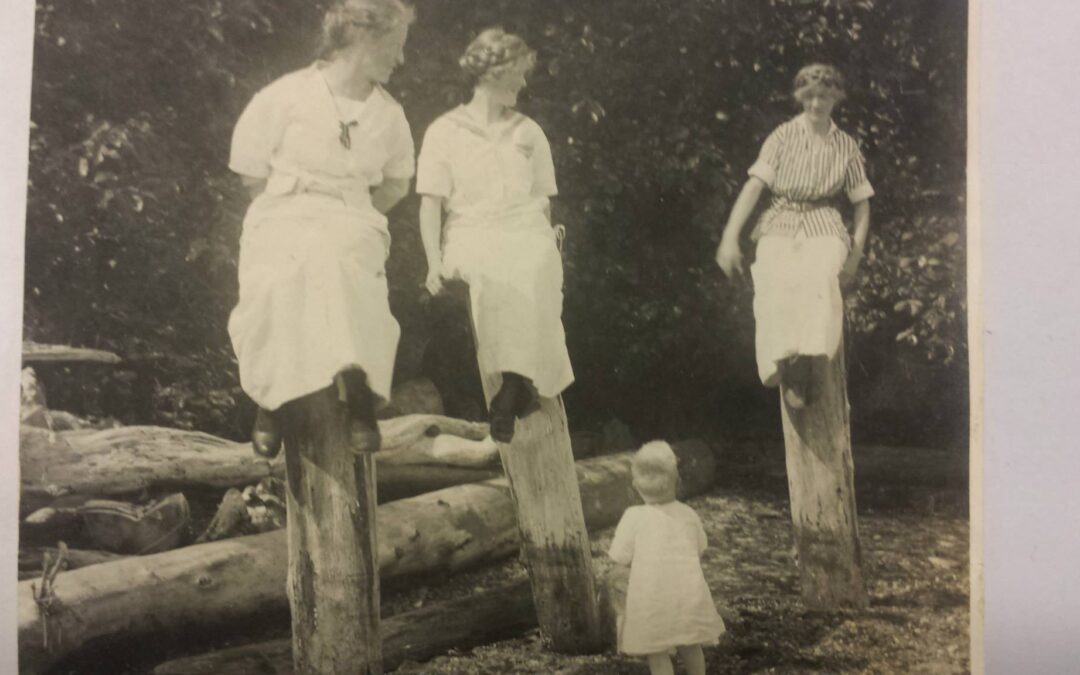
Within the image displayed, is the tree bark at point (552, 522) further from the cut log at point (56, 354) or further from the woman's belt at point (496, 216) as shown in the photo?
the cut log at point (56, 354)

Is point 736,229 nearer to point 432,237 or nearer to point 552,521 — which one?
point 432,237

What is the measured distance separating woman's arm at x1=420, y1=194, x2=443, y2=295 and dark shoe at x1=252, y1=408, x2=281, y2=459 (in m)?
0.56

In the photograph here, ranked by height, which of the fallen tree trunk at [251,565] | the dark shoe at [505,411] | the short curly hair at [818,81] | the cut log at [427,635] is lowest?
the cut log at [427,635]

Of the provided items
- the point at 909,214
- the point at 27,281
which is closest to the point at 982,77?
the point at 909,214

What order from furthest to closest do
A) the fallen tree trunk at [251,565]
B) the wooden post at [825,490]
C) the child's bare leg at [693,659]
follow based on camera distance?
the wooden post at [825,490]
the child's bare leg at [693,659]
the fallen tree trunk at [251,565]

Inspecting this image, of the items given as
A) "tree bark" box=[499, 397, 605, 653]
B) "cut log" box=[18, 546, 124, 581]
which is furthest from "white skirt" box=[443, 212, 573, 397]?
"cut log" box=[18, 546, 124, 581]

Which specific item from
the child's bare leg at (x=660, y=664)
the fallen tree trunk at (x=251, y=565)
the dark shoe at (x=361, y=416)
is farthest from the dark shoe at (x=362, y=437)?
the child's bare leg at (x=660, y=664)

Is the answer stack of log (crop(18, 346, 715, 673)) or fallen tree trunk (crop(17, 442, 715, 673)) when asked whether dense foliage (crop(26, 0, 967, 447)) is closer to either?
stack of log (crop(18, 346, 715, 673))

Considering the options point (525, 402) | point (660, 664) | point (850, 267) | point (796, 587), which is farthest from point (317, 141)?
point (796, 587)

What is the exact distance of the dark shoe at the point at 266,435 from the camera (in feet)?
8.55

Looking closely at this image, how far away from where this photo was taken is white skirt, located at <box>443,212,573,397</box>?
2.65 metres

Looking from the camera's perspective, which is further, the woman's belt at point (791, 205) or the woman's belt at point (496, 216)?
the woman's belt at point (791, 205)

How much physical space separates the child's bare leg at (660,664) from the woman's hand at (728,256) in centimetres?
108

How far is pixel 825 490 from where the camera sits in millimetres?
2746
